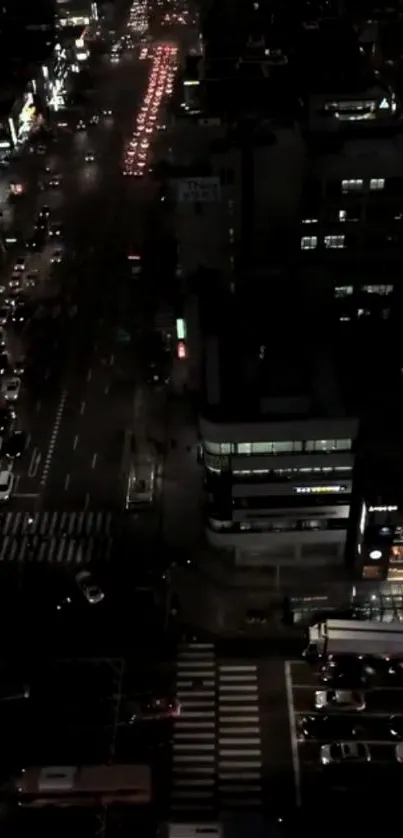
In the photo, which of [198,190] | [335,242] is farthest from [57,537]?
[335,242]

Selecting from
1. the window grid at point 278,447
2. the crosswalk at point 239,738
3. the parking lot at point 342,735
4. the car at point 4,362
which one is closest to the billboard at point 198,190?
the car at point 4,362

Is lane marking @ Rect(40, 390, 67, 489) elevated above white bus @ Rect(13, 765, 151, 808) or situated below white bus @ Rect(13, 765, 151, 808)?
above

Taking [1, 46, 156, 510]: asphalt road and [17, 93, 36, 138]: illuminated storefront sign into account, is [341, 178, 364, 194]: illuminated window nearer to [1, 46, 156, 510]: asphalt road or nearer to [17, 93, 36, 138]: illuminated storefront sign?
[1, 46, 156, 510]: asphalt road

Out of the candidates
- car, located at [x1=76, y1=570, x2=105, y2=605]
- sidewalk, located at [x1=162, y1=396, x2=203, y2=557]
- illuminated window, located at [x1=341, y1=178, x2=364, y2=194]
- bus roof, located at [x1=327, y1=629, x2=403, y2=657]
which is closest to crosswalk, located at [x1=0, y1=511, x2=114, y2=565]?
car, located at [x1=76, y1=570, x2=105, y2=605]

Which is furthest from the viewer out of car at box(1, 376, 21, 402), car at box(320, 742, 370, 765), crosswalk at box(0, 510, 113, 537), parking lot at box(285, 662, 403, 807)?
car at box(1, 376, 21, 402)

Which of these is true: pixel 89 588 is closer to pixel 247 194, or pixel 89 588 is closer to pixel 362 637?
pixel 362 637

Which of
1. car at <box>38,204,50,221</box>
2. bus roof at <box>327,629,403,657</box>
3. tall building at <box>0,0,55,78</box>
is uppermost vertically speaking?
tall building at <box>0,0,55,78</box>

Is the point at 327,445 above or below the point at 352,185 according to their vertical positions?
below

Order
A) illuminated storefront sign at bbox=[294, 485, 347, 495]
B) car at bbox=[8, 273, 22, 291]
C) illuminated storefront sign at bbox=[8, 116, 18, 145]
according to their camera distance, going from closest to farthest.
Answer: illuminated storefront sign at bbox=[294, 485, 347, 495], car at bbox=[8, 273, 22, 291], illuminated storefront sign at bbox=[8, 116, 18, 145]
